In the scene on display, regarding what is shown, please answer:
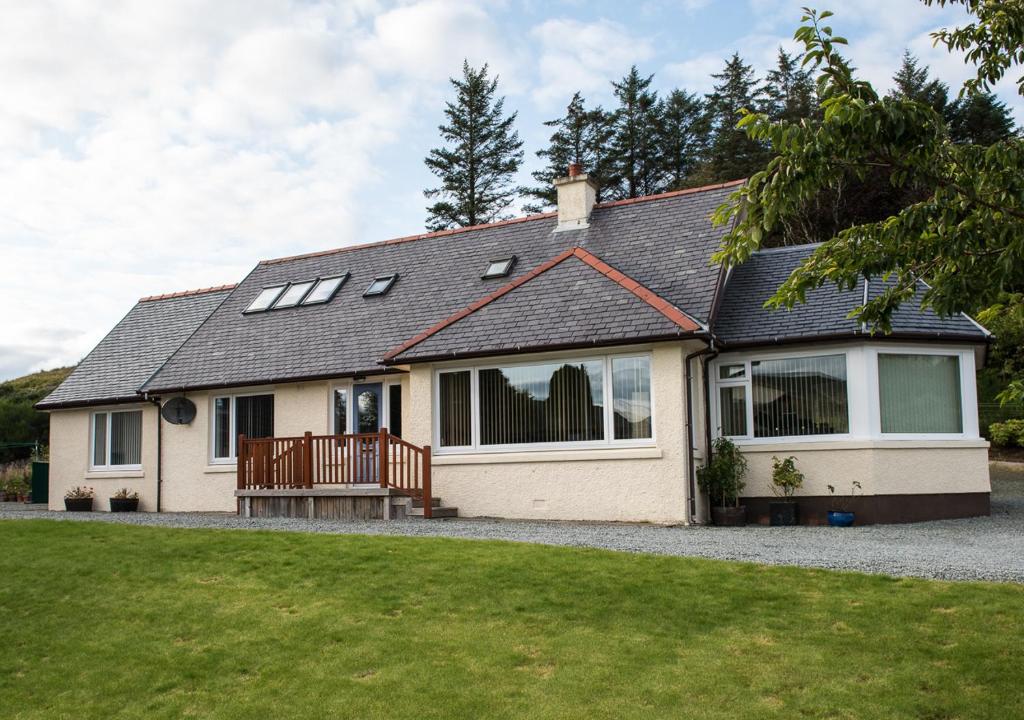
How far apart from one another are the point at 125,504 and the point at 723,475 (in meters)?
13.3

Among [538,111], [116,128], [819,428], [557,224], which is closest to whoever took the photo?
[116,128]

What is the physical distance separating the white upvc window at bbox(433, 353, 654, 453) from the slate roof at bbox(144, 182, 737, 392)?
5.66ft

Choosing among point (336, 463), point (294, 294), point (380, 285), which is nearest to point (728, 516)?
point (336, 463)

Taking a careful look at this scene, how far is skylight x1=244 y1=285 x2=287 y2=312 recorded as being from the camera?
73.6ft

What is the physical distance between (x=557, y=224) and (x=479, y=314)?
14.6ft

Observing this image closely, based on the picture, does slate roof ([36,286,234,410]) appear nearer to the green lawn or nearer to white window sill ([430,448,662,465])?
white window sill ([430,448,662,465])

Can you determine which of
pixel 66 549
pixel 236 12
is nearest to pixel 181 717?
pixel 66 549

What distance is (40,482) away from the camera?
25.7 metres

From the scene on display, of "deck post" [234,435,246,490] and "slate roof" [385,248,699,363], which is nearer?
"slate roof" [385,248,699,363]

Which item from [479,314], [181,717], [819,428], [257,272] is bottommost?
[181,717]

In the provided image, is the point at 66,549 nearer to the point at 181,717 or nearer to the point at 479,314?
the point at 181,717

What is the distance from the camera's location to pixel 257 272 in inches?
977

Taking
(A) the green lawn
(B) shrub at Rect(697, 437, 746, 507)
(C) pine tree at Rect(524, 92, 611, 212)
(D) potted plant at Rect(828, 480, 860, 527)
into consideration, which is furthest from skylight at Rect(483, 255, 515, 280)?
(C) pine tree at Rect(524, 92, 611, 212)

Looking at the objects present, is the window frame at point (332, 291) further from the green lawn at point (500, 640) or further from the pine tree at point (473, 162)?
the pine tree at point (473, 162)
